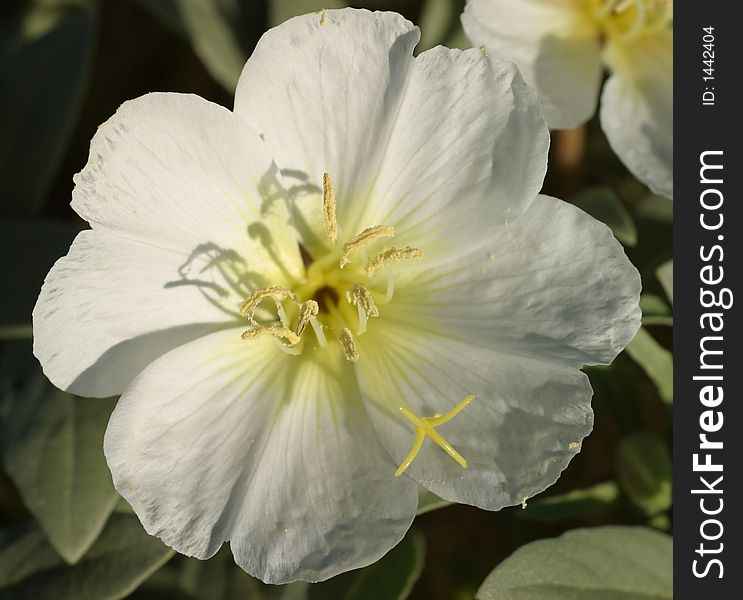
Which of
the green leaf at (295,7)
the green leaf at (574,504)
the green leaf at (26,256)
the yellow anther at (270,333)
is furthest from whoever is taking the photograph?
the green leaf at (295,7)

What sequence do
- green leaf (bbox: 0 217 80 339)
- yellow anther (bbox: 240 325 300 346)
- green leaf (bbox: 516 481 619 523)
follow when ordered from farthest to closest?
green leaf (bbox: 0 217 80 339)
green leaf (bbox: 516 481 619 523)
yellow anther (bbox: 240 325 300 346)

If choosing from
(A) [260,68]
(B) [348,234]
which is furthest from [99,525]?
(A) [260,68]

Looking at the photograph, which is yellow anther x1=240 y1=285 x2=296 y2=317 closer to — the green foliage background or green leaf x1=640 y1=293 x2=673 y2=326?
the green foliage background

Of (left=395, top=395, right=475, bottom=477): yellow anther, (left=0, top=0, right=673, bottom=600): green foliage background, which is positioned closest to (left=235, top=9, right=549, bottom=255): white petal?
(left=395, top=395, right=475, bottom=477): yellow anther

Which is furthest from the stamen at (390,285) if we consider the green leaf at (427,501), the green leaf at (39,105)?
the green leaf at (39,105)

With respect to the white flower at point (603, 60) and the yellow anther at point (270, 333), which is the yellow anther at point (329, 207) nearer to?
the yellow anther at point (270, 333)

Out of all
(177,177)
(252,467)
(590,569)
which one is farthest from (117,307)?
(590,569)
